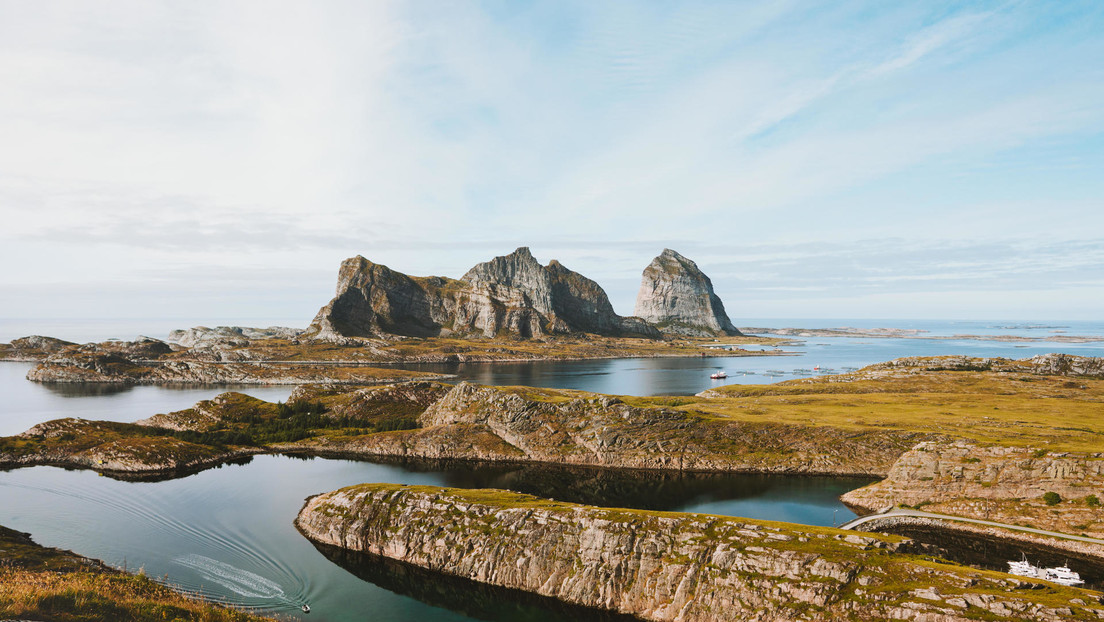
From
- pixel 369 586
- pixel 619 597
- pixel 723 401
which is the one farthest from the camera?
pixel 723 401

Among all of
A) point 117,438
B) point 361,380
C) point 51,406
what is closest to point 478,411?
point 117,438

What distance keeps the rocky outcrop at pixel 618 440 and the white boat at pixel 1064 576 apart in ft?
118

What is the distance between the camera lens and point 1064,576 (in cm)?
4112

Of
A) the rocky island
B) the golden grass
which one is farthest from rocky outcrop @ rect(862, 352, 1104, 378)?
the golden grass

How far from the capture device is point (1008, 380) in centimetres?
13975

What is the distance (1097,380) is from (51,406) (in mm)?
293907

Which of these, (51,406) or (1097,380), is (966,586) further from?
(51,406)

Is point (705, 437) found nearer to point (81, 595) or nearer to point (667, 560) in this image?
point (667, 560)

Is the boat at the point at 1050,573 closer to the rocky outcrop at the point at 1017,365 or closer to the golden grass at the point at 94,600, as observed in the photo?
the golden grass at the point at 94,600

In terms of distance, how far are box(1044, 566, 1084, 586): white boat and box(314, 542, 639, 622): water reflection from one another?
1345 inches

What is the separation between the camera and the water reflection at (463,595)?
134 ft

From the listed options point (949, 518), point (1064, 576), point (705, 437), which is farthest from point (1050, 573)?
point (705, 437)

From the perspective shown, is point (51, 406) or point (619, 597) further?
point (51, 406)

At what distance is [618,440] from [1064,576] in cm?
Answer: 5732
